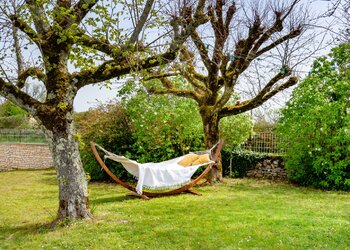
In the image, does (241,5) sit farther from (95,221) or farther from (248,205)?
(95,221)

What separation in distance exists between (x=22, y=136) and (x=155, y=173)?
11714 millimetres

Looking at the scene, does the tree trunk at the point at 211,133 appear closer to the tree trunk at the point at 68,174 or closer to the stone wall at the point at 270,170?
the stone wall at the point at 270,170

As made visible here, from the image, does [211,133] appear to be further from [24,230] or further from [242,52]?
[24,230]

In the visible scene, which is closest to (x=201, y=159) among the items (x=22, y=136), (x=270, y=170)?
(x=270, y=170)

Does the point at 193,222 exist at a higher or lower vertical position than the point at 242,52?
lower

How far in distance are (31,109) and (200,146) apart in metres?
6.69

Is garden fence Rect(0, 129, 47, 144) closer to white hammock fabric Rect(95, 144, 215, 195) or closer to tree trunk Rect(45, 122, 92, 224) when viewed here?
white hammock fabric Rect(95, 144, 215, 195)

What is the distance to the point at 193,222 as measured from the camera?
5.65 meters

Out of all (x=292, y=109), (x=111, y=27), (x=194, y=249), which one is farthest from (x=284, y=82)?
(x=194, y=249)

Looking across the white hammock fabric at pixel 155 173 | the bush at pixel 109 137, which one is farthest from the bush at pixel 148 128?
the white hammock fabric at pixel 155 173

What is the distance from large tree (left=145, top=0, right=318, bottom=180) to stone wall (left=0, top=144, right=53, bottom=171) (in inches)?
365

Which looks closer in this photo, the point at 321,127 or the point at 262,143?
the point at 321,127

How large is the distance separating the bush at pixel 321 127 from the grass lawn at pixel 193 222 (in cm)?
86

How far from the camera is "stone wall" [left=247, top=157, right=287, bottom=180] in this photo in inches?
450
